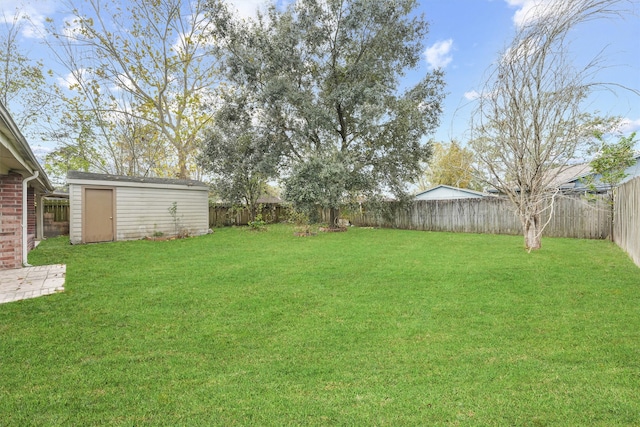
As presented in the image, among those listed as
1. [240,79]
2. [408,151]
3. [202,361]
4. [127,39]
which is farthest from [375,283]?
[127,39]

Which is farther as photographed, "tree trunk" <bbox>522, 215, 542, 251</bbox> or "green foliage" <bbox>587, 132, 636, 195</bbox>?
"green foliage" <bbox>587, 132, 636, 195</bbox>

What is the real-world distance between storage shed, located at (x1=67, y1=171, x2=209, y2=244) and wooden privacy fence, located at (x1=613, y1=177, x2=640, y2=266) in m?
12.3

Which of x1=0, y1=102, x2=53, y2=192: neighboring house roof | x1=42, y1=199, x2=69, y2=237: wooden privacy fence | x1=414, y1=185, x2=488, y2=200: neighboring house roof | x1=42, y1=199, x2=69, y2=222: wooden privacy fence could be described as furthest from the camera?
x1=414, y1=185, x2=488, y2=200: neighboring house roof

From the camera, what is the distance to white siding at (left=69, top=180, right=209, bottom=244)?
9805 millimetres

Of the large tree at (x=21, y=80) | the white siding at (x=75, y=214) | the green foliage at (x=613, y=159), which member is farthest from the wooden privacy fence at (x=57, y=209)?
the green foliage at (x=613, y=159)

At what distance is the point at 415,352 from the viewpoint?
2625 millimetres

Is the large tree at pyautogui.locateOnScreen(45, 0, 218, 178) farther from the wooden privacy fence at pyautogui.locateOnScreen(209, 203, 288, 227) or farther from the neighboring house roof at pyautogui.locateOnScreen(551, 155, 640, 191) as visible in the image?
the neighboring house roof at pyautogui.locateOnScreen(551, 155, 640, 191)

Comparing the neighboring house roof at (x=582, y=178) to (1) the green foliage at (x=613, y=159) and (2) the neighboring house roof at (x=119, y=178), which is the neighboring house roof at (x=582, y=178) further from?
(2) the neighboring house roof at (x=119, y=178)

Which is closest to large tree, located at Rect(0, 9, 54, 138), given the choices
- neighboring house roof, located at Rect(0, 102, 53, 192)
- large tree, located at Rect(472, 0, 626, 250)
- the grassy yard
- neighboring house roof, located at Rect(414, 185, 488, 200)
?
neighboring house roof, located at Rect(0, 102, 53, 192)

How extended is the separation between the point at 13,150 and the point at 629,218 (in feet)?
35.0

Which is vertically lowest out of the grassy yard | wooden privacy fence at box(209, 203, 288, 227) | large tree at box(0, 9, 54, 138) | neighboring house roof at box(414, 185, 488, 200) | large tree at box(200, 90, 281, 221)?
the grassy yard

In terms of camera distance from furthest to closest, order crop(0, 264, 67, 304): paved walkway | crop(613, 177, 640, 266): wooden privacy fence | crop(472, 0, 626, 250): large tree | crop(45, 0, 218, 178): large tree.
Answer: crop(45, 0, 218, 178): large tree, crop(472, 0, 626, 250): large tree, crop(613, 177, 640, 266): wooden privacy fence, crop(0, 264, 67, 304): paved walkway

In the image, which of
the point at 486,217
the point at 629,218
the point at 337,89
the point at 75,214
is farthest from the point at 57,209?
the point at 629,218

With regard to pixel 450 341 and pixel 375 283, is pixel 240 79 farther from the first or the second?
pixel 450 341
